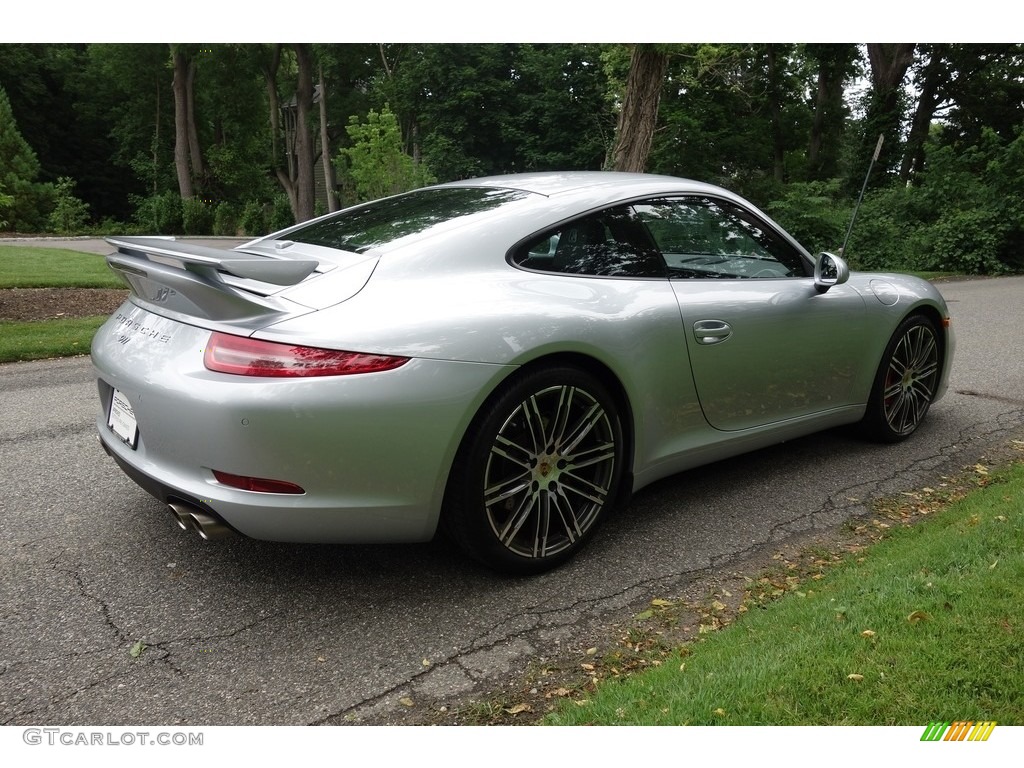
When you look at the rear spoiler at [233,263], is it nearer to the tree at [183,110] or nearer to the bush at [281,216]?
the bush at [281,216]

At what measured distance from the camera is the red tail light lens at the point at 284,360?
2.49 metres

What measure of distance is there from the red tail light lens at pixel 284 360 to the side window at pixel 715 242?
157 centimetres

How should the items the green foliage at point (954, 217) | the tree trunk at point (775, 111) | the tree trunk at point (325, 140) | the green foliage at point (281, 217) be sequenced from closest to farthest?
1. the green foliage at point (954, 217)
2. the green foliage at point (281, 217)
3. the tree trunk at point (775, 111)
4. the tree trunk at point (325, 140)

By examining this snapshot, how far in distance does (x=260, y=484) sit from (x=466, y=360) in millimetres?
762

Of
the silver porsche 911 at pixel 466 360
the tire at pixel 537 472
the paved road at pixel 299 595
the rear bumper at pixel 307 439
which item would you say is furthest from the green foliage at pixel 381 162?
the rear bumper at pixel 307 439

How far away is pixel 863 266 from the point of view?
1902cm

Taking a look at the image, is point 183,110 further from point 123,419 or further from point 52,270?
point 123,419

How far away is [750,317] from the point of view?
3.68 m

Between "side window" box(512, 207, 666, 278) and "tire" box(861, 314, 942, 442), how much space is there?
187 centimetres

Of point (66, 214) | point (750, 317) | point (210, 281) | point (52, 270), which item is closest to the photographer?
point (210, 281)

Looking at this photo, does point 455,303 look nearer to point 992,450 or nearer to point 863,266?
point 992,450

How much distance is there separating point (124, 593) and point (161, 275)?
1147 mm

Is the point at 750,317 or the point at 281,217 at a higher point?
the point at 750,317

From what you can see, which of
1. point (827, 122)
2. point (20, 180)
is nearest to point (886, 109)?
point (827, 122)
